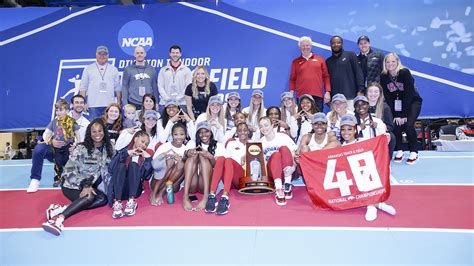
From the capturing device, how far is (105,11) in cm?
812

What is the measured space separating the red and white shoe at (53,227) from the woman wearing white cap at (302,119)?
10.6 ft

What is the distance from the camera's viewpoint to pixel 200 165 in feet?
14.1

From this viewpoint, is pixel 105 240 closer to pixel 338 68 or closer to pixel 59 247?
pixel 59 247

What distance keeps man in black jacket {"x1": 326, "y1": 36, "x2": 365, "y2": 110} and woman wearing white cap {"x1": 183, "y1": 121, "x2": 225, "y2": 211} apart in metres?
2.78

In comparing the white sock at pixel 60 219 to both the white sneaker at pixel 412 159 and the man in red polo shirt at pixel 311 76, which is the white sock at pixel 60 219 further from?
the white sneaker at pixel 412 159

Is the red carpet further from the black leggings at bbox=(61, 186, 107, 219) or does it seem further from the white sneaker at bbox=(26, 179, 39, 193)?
the white sneaker at bbox=(26, 179, 39, 193)

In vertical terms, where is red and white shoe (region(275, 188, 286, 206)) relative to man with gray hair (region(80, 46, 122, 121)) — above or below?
below

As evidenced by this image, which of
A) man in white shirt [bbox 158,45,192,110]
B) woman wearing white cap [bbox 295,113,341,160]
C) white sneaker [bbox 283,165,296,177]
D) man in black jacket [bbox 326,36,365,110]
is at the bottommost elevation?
white sneaker [bbox 283,165,296,177]

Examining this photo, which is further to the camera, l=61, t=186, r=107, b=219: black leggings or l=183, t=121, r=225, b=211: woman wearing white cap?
l=183, t=121, r=225, b=211: woman wearing white cap

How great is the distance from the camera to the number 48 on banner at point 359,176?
381cm

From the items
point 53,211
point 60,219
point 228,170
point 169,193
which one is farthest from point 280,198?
point 53,211

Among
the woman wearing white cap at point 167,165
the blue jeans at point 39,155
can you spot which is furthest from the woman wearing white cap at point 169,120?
the blue jeans at point 39,155

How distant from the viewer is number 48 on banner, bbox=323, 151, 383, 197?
381 centimetres

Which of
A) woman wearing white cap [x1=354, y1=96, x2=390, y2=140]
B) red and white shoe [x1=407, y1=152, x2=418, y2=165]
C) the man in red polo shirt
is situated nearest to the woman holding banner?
woman wearing white cap [x1=354, y1=96, x2=390, y2=140]
